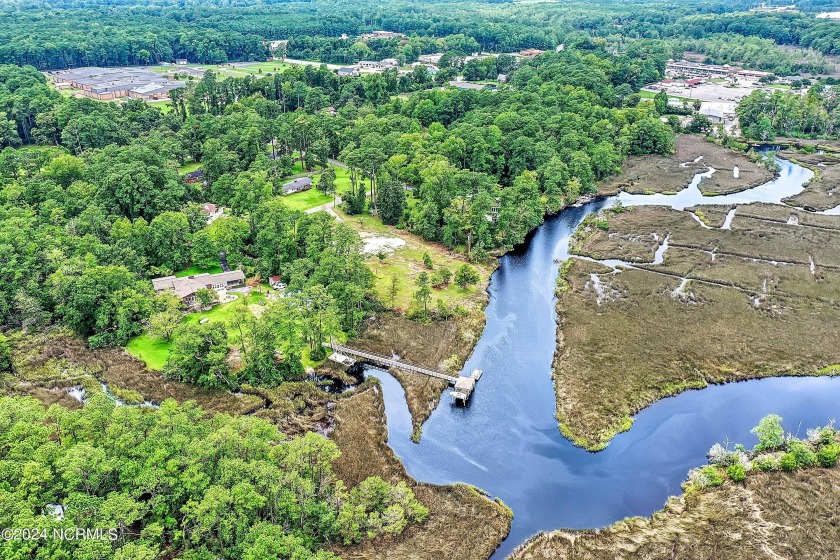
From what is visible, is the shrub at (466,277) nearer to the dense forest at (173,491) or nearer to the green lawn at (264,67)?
the dense forest at (173,491)

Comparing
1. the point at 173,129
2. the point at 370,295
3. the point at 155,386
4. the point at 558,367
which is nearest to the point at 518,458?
the point at 558,367

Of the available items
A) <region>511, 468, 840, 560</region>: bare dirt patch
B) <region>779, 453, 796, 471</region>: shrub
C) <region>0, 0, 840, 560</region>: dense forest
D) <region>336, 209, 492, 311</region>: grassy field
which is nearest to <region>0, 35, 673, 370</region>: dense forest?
<region>0, 0, 840, 560</region>: dense forest

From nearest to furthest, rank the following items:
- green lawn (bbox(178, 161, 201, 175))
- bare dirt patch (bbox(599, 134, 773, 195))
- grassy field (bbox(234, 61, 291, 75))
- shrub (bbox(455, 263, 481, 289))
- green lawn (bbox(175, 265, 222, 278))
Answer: shrub (bbox(455, 263, 481, 289)), green lawn (bbox(175, 265, 222, 278)), bare dirt patch (bbox(599, 134, 773, 195)), green lawn (bbox(178, 161, 201, 175)), grassy field (bbox(234, 61, 291, 75))

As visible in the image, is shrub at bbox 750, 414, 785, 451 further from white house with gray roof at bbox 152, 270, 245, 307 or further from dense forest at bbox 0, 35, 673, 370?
white house with gray roof at bbox 152, 270, 245, 307

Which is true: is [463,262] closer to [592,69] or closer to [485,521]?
[485,521]

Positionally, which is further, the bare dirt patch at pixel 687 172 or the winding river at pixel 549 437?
the bare dirt patch at pixel 687 172

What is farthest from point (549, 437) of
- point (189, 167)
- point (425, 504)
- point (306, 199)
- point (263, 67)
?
point (263, 67)

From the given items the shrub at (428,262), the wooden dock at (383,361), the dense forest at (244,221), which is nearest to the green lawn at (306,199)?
the dense forest at (244,221)
